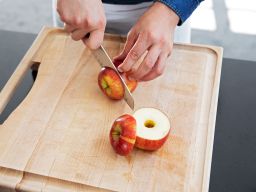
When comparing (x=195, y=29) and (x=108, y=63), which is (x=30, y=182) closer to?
(x=108, y=63)

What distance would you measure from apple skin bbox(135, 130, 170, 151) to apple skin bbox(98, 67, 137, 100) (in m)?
0.15

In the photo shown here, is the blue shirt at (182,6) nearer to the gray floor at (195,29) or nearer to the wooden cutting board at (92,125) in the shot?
the wooden cutting board at (92,125)

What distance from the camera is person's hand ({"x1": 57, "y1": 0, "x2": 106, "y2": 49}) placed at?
0.84 m

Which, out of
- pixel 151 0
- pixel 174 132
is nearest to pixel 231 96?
pixel 174 132

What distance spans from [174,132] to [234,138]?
15 cm

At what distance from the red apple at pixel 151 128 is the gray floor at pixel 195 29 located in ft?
4.57

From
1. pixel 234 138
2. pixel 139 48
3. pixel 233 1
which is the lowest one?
pixel 233 1

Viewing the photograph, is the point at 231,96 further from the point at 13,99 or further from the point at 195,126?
the point at 13,99

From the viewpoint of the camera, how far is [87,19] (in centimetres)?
83

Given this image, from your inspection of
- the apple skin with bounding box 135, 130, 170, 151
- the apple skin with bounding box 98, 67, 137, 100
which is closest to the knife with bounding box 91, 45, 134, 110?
the apple skin with bounding box 98, 67, 137, 100

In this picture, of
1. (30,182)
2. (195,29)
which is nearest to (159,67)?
(30,182)

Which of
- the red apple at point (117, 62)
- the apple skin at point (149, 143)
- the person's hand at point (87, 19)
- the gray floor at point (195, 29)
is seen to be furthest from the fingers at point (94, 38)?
the gray floor at point (195, 29)

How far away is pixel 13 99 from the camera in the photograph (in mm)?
997

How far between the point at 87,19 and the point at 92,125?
0.80 feet
